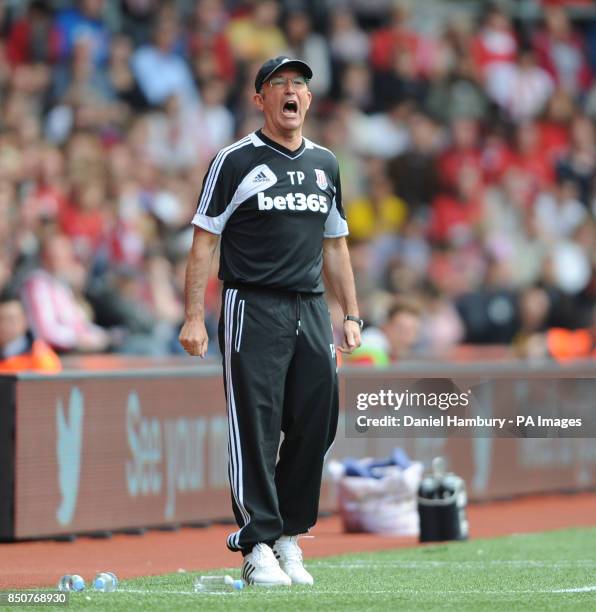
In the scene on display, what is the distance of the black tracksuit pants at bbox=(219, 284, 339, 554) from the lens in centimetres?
716

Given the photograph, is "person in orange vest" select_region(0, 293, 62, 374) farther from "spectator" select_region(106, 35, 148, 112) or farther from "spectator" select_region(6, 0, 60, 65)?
"spectator" select_region(106, 35, 148, 112)

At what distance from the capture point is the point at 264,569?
707 centimetres

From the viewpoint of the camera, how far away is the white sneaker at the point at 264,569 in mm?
7062

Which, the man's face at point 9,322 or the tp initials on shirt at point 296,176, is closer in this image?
the tp initials on shirt at point 296,176

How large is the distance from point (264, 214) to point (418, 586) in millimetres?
1784

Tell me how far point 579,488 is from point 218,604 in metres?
8.68

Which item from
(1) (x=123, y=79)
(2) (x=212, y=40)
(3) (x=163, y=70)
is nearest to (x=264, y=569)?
(1) (x=123, y=79)

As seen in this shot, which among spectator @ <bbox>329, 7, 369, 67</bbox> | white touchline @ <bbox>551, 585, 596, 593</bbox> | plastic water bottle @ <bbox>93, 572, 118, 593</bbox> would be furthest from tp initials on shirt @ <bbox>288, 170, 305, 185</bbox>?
spectator @ <bbox>329, 7, 369, 67</bbox>

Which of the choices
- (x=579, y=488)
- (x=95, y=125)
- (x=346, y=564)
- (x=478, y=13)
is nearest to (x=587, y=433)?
(x=346, y=564)

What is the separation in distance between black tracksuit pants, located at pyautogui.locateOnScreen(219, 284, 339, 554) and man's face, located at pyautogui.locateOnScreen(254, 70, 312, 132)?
755mm

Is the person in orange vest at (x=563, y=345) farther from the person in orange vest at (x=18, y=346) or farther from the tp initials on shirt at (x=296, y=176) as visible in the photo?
the tp initials on shirt at (x=296, y=176)

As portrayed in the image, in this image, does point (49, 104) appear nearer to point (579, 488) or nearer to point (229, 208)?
point (579, 488)

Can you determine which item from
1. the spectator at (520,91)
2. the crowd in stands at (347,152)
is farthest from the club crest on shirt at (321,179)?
the spectator at (520,91)

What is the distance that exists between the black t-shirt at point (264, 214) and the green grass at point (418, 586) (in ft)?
4.56
